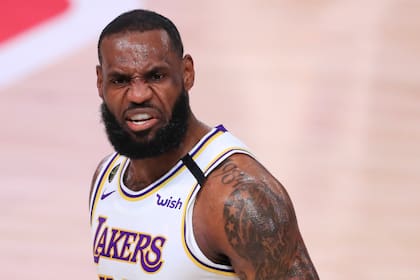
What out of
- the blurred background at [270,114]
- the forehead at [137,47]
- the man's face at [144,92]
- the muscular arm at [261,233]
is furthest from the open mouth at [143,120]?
the blurred background at [270,114]

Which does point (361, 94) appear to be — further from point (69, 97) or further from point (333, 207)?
point (69, 97)

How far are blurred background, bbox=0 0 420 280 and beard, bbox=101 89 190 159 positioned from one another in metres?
1.91

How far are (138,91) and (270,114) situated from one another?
2312 millimetres

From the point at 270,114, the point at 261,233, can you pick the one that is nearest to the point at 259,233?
the point at 261,233

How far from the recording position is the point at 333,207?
4.43 metres

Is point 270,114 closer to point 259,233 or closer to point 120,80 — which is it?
point 120,80

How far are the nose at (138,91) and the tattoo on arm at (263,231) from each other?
0.98 ft

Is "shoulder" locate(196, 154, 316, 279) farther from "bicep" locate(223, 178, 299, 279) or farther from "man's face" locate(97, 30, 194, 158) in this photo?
"man's face" locate(97, 30, 194, 158)

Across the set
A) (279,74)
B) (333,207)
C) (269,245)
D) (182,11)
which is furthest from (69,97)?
(269,245)

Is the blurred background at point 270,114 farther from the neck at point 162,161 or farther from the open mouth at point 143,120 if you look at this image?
the open mouth at point 143,120

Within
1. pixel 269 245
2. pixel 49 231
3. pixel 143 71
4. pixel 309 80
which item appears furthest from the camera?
pixel 309 80

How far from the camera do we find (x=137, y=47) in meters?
2.42

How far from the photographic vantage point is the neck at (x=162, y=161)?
251 cm

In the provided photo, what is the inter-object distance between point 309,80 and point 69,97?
1.12 meters
